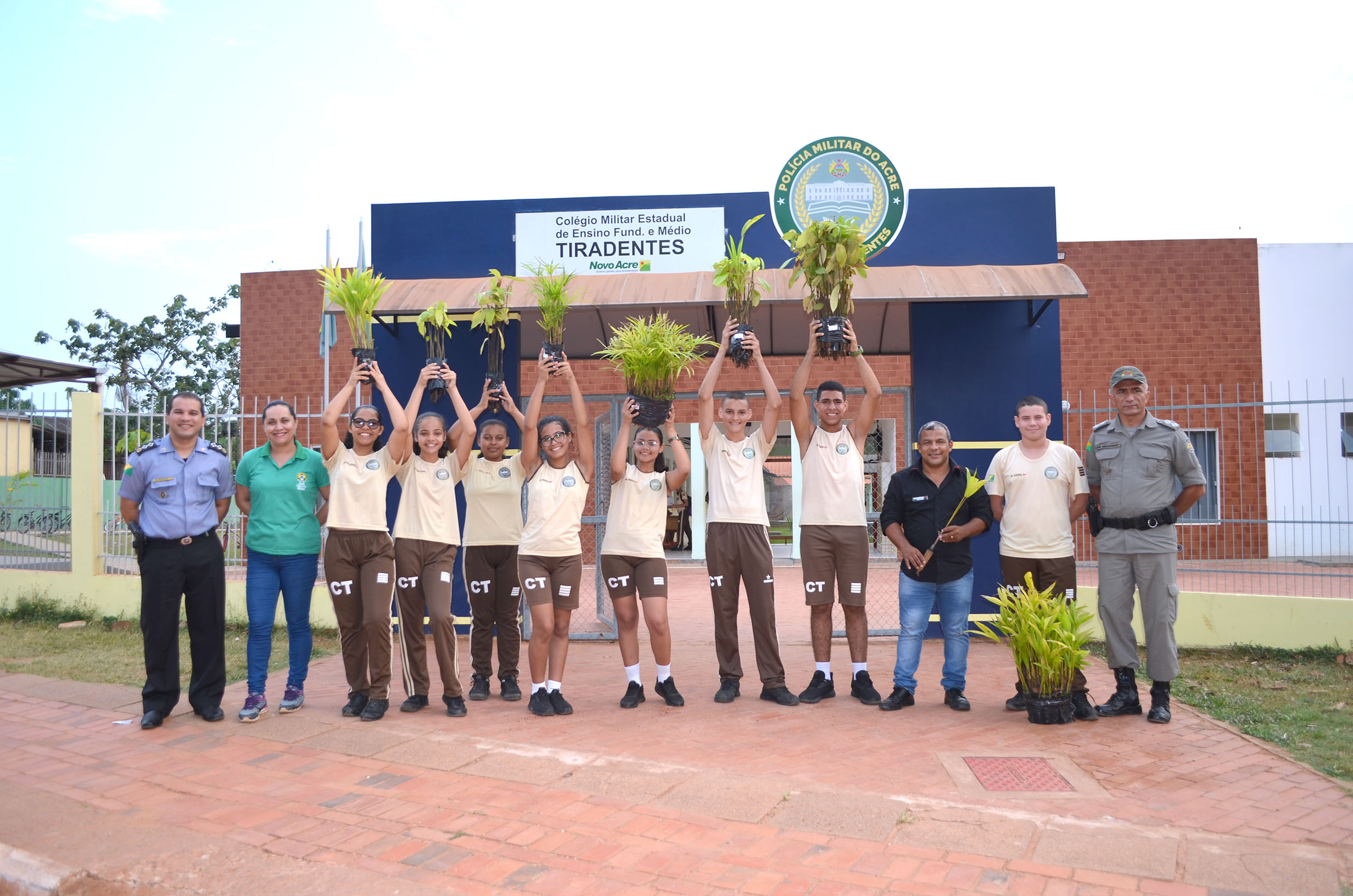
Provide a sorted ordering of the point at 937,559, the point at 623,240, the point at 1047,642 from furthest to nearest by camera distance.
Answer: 1. the point at 623,240
2. the point at 937,559
3. the point at 1047,642

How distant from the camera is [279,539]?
543 centimetres

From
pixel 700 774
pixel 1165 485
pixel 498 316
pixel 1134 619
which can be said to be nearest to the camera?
pixel 700 774

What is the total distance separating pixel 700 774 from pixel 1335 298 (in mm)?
16643

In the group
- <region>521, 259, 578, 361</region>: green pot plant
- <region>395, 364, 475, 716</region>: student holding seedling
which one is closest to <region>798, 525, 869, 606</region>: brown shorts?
<region>521, 259, 578, 361</region>: green pot plant

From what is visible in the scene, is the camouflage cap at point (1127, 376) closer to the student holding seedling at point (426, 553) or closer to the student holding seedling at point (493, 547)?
the student holding seedling at point (493, 547)

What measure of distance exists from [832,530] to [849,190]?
366 cm

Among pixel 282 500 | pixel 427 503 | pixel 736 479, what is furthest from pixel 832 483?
pixel 282 500

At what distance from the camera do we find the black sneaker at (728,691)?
579 cm

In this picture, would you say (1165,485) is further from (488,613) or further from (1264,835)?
(488,613)

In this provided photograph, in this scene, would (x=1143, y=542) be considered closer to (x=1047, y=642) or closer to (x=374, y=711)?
(x=1047, y=642)

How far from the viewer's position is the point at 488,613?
6020 mm

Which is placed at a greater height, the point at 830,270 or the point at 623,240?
the point at 623,240

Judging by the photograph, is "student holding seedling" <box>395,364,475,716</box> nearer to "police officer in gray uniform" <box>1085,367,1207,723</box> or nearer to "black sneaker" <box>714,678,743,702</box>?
"black sneaker" <box>714,678,743,702</box>

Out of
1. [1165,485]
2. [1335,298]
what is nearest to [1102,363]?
[1335,298]
